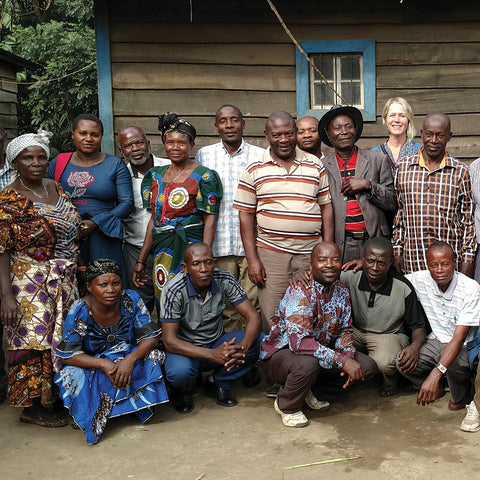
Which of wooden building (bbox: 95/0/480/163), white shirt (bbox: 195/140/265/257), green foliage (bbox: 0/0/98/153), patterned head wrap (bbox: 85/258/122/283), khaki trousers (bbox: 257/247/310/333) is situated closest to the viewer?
patterned head wrap (bbox: 85/258/122/283)

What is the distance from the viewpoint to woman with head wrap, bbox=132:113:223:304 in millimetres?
4266

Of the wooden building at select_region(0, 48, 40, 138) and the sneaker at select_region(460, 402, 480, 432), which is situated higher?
the wooden building at select_region(0, 48, 40, 138)

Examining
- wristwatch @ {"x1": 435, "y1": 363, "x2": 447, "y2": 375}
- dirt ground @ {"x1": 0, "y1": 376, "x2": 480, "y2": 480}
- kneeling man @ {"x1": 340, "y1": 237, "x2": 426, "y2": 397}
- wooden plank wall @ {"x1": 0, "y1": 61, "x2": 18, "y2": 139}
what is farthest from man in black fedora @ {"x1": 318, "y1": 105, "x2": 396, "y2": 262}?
wooden plank wall @ {"x1": 0, "y1": 61, "x2": 18, "y2": 139}

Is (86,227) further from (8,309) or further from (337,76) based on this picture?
(337,76)

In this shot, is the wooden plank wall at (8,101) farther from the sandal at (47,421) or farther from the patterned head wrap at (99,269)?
the sandal at (47,421)

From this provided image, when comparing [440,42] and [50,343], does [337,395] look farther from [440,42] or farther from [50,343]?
[440,42]

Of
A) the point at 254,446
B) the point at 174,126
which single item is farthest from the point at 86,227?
the point at 254,446

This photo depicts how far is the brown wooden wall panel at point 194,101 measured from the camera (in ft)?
19.3

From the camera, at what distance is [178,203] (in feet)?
13.9

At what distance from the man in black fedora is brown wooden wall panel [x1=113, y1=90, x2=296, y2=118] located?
165cm

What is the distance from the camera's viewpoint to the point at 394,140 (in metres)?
4.70

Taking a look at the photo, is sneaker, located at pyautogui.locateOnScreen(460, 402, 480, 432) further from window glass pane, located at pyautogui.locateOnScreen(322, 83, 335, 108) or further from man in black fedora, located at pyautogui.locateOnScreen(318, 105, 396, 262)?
window glass pane, located at pyautogui.locateOnScreen(322, 83, 335, 108)

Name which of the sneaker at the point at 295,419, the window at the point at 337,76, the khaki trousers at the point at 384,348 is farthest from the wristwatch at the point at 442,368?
the window at the point at 337,76

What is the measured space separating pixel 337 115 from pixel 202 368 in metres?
1.96
